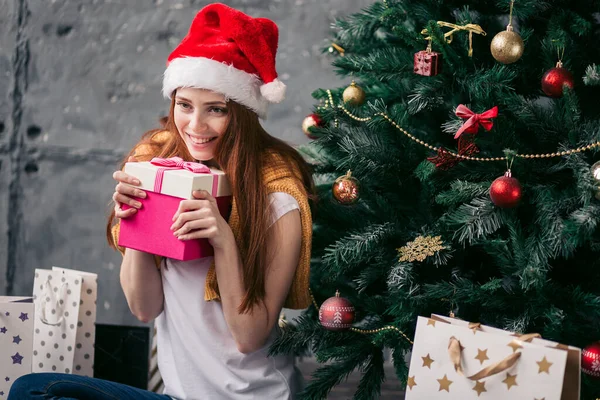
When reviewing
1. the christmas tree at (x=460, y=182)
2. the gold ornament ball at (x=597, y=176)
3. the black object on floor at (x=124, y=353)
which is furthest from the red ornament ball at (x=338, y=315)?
the black object on floor at (x=124, y=353)

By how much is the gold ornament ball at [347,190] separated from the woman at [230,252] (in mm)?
86

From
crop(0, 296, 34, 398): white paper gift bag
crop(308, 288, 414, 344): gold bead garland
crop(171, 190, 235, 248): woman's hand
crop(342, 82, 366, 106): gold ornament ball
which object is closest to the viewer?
crop(171, 190, 235, 248): woman's hand

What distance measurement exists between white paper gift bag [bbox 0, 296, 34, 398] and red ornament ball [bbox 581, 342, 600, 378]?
1.33 m

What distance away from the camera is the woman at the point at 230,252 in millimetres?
1494

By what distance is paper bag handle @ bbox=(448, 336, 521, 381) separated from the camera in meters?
1.17

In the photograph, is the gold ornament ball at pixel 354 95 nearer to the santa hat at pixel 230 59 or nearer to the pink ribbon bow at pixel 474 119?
the santa hat at pixel 230 59

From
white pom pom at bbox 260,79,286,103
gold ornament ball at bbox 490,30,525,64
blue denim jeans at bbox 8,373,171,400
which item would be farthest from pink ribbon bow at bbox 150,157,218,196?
gold ornament ball at bbox 490,30,525,64

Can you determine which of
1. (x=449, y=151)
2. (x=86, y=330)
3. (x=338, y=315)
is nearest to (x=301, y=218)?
(x=338, y=315)

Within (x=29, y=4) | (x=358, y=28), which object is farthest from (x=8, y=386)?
(x=29, y=4)

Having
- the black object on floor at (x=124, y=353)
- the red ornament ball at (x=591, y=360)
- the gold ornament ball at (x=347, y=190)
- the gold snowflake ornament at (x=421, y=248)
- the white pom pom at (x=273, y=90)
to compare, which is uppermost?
the white pom pom at (x=273, y=90)

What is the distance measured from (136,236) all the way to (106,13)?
1.70 meters

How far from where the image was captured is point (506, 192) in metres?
1.28

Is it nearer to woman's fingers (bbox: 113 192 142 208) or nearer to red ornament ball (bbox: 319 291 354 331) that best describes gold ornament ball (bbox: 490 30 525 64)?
red ornament ball (bbox: 319 291 354 331)

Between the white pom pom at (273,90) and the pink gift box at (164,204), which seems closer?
the pink gift box at (164,204)
